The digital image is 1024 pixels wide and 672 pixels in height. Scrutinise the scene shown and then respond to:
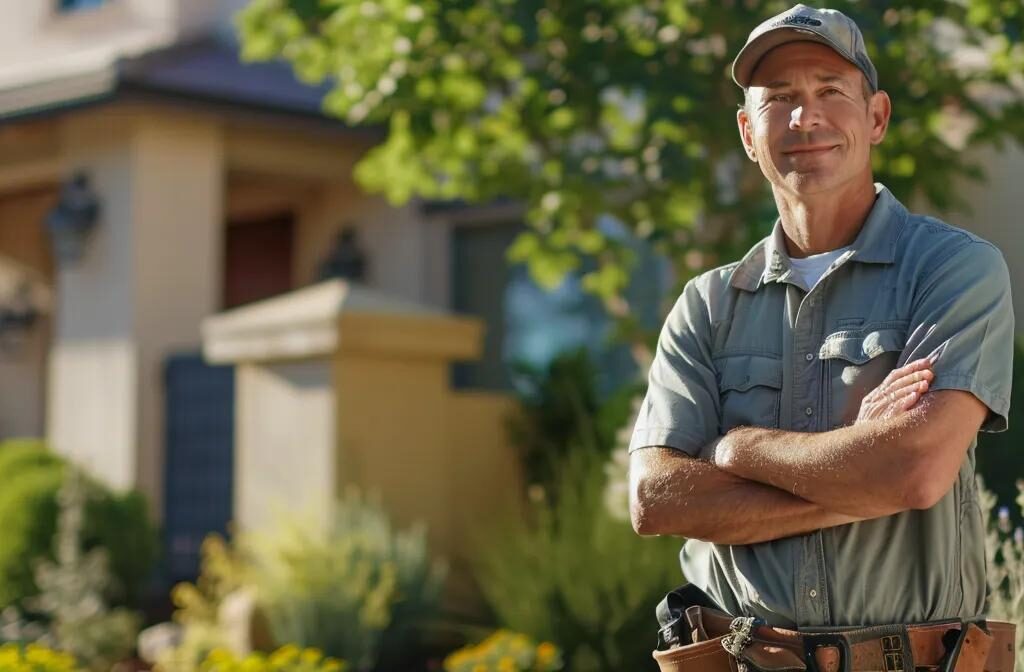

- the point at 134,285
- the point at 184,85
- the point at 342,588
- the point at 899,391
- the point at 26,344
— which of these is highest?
the point at 184,85

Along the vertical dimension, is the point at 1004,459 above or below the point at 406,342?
below

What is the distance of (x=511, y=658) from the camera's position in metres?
5.61

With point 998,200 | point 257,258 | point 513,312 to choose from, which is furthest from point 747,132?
point 257,258

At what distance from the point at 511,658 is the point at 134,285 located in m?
6.75

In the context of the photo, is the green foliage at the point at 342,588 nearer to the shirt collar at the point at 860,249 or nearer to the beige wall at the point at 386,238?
the shirt collar at the point at 860,249

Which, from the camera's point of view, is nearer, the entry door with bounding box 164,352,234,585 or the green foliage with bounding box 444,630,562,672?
the green foliage with bounding box 444,630,562,672

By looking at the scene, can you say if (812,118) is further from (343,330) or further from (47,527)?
(47,527)

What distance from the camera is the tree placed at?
21.3ft

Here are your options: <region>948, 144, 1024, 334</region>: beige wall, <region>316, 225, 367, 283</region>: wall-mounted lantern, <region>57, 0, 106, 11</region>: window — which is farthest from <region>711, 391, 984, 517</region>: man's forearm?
<region>57, 0, 106, 11</region>: window

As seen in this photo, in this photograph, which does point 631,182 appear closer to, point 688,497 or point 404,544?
point 404,544

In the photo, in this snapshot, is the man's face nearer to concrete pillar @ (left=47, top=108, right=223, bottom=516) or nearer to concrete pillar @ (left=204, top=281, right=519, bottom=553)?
concrete pillar @ (left=204, top=281, right=519, bottom=553)

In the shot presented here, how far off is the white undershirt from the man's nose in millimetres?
239

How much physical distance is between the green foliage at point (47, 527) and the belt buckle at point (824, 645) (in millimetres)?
7281

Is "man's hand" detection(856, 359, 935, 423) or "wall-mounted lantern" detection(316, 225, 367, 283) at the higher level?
"wall-mounted lantern" detection(316, 225, 367, 283)
